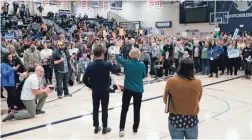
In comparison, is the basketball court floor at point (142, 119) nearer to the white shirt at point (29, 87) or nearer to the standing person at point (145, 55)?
the white shirt at point (29, 87)

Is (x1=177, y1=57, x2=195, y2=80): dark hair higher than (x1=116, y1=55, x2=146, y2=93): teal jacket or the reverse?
A: higher

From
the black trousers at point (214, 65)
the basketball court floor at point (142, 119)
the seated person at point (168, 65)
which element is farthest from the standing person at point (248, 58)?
the seated person at point (168, 65)

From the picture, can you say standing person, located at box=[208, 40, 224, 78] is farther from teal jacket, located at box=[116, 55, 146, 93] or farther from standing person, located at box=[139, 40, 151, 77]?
teal jacket, located at box=[116, 55, 146, 93]

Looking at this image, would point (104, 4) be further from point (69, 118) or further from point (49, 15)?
point (69, 118)

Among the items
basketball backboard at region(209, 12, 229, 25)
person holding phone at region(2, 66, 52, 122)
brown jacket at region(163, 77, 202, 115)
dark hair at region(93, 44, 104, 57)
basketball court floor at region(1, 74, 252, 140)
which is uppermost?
basketball backboard at region(209, 12, 229, 25)

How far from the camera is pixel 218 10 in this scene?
23.1 meters

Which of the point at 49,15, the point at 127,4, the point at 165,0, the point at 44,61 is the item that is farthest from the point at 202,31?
the point at 44,61

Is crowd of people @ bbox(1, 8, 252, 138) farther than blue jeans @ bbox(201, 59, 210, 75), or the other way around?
blue jeans @ bbox(201, 59, 210, 75)

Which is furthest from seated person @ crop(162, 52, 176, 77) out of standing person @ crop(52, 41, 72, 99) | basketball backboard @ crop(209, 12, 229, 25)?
basketball backboard @ crop(209, 12, 229, 25)

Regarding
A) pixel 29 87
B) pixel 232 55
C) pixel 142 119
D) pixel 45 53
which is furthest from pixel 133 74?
pixel 232 55

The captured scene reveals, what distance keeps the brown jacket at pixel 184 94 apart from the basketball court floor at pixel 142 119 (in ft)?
5.63

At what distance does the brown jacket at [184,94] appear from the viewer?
2516 millimetres

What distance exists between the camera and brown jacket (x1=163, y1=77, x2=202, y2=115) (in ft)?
8.25

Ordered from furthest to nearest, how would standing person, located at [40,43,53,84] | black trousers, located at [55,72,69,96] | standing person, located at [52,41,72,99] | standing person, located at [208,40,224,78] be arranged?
standing person, located at [208,40,224,78], standing person, located at [40,43,53,84], black trousers, located at [55,72,69,96], standing person, located at [52,41,72,99]
